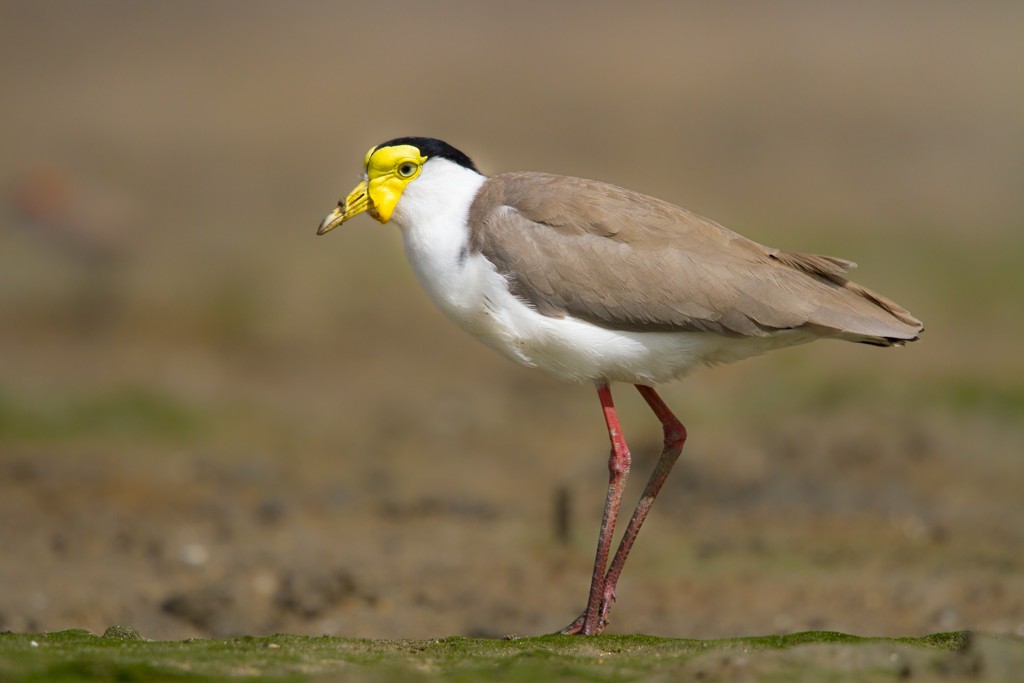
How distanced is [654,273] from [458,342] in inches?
374

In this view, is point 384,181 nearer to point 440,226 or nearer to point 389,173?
point 389,173

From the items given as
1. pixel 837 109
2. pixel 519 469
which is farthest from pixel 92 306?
pixel 837 109

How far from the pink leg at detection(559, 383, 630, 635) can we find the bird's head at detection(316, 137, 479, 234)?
1359 millimetres

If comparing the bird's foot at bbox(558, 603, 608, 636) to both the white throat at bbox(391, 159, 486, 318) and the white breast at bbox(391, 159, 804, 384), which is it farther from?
the white throat at bbox(391, 159, 486, 318)

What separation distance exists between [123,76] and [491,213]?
69.7ft

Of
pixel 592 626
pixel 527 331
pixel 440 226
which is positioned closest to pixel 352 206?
pixel 440 226

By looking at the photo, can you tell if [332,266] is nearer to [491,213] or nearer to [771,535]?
[771,535]

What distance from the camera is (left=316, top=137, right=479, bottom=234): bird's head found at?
6.85m

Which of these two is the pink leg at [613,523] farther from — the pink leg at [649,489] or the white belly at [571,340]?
the white belly at [571,340]

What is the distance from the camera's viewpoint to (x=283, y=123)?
23.8 m

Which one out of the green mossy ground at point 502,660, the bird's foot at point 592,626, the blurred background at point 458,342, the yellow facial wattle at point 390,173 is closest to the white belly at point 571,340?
the yellow facial wattle at point 390,173

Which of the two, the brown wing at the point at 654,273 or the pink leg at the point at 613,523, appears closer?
the brown wing at the point at 654,273

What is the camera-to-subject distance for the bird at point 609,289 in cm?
643

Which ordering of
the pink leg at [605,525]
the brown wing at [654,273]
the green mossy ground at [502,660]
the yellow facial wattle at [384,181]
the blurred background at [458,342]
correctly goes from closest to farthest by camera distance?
the green mossy ground at [502,660] < the brown wing at [654,273] < the pink leg at [605,525] < the yellow facial wattle at [384,181] < the blurred background at [458,342]
